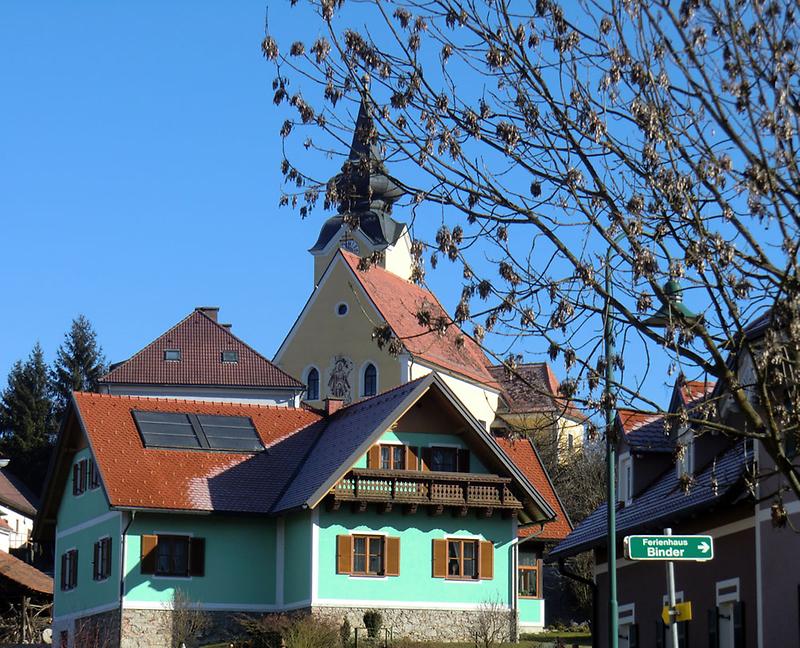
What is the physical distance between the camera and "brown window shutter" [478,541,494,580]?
42.3 m

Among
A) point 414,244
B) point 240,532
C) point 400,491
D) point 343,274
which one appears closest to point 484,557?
point 400,491

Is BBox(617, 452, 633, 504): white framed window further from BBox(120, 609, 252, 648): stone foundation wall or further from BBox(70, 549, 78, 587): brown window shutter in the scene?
BBox(70, 549, 78, 587): brown window shutter

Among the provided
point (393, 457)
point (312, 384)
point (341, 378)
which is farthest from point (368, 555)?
→ point (312, 384)

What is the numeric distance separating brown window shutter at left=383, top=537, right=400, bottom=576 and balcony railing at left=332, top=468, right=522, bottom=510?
Result: 3.88ft

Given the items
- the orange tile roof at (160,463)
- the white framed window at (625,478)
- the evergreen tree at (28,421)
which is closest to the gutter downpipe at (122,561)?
the orange tile roof at (160,463)

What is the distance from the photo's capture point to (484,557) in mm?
42375

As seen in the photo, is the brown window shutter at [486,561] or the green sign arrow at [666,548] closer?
the green sign arrow at [666,548]

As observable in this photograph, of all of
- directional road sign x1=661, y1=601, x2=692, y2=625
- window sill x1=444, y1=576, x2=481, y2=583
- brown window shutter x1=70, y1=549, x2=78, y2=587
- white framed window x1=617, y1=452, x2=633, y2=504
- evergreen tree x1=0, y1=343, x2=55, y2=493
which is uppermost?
evergreen tree x1=0, y1=343, x2=55, y2=493

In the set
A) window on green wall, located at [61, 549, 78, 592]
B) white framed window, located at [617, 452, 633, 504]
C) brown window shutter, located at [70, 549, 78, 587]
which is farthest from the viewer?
window on green wall, located at [61, 549, 78, 592]

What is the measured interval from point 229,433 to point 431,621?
27.2 ft

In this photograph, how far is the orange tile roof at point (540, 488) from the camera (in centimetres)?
4528

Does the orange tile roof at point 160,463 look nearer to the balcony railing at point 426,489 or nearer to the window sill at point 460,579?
the balcony railing at point 426,489

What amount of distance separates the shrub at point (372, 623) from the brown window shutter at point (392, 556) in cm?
168

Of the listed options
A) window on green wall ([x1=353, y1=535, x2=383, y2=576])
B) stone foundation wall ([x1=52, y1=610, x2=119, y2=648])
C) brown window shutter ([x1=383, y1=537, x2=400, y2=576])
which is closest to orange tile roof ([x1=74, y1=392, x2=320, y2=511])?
window on green wall ([x1=353, y1=535, x2=383, y2=576])
